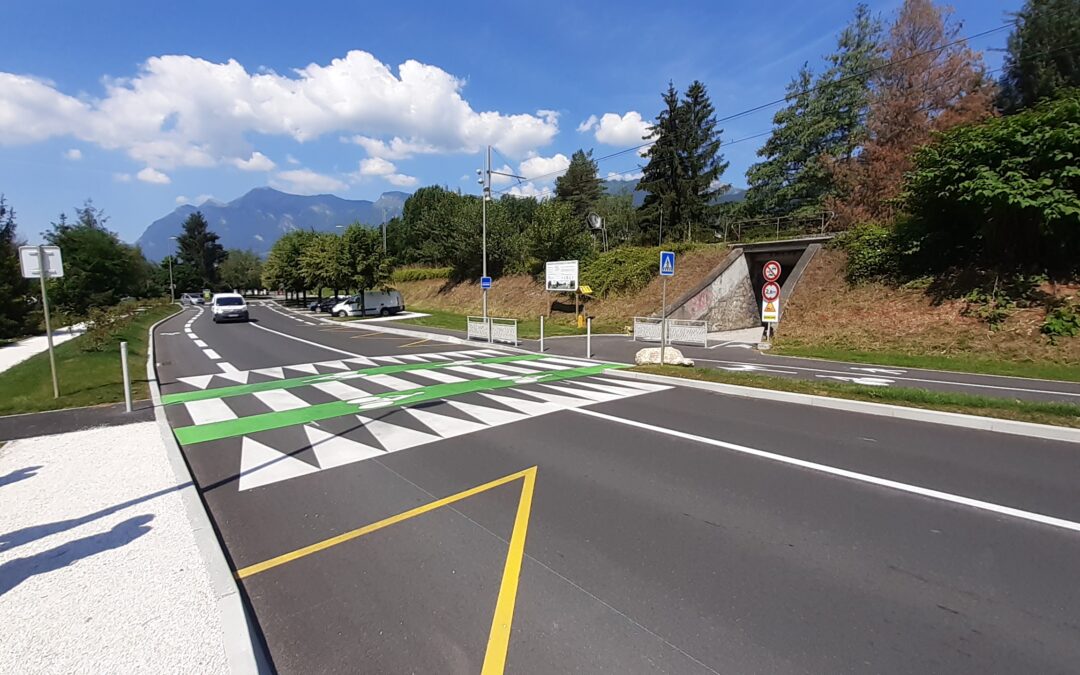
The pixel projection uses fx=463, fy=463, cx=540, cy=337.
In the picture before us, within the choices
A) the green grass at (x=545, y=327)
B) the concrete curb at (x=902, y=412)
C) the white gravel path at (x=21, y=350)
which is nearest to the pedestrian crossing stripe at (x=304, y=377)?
the concrete curb at (x=902, y=412)

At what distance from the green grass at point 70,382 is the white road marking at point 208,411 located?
165cm

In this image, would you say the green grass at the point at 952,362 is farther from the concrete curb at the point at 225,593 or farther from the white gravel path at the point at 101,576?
the white gravel path at the point at 101,576

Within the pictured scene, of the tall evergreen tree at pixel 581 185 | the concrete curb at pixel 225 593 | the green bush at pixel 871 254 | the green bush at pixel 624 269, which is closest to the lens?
the concrete curb at pixel 225 593

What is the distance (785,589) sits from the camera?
3.19 meters

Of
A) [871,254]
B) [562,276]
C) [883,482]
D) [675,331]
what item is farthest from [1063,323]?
[562,276]

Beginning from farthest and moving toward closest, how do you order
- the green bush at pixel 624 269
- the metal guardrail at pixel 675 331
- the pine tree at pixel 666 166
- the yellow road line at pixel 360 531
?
the pine tree at pixel 666 166 → the green bush at pixel 624 269 → the metal guardrail at pixel 675 331 → the yellow road line at pixel 360 531

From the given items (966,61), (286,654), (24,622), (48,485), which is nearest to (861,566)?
(286,654)

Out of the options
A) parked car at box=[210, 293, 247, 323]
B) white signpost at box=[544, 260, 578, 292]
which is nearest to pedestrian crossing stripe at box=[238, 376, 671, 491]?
white signpost at box=[544, 260, 578, 292]

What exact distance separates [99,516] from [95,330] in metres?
16.5

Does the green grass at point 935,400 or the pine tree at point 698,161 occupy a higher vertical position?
the pine tree at point 698,161

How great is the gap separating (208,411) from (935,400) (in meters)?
12.7

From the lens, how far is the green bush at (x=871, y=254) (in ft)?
68.5

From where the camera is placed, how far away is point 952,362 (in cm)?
1424

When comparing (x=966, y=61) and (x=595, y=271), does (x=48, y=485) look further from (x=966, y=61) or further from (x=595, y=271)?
(x=966, y=61)
